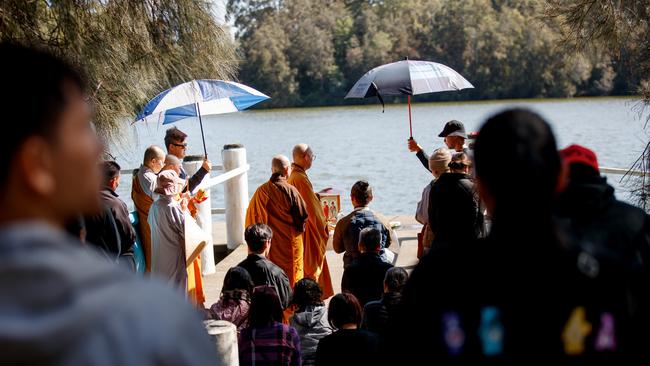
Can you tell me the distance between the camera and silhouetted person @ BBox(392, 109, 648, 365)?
6.16 ft

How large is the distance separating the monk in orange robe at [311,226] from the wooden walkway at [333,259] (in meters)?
0.48

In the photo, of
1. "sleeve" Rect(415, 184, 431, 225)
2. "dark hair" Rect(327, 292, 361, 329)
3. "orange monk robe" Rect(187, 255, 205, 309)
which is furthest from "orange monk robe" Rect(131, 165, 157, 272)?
"dark hair" Rect(327, 292, 361, 329)

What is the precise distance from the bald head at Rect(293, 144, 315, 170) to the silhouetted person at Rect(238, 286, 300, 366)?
3.46 m

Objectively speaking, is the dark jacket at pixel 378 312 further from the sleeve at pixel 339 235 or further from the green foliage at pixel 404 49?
the green foliage at pixel 404 49

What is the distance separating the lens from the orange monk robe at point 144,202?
7117 mm

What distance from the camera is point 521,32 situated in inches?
2303

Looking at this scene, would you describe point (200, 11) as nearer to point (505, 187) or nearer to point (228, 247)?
point (505, 187)

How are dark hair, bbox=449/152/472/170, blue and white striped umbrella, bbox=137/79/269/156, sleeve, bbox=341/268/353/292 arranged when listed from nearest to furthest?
dark hair, bbox=449/152/472/170 < sleeve, bbox=341/268/353/292 < blue and white striped umbrella, bbox=137/79/269/156

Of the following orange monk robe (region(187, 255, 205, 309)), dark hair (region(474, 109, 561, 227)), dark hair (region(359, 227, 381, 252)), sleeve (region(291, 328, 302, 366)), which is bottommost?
orange monk robe (region(187, 255, 205, 309))

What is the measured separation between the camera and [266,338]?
4.50 metres

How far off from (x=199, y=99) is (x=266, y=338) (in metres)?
2.59

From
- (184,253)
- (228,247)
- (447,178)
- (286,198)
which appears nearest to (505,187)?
(447,178)

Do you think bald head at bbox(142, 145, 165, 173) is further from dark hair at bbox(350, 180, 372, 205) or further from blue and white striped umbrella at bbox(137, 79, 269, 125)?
dark hair at bbox(350, 180, 372, 205)

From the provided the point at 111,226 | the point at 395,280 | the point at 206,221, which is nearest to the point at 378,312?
the point at 395,280
